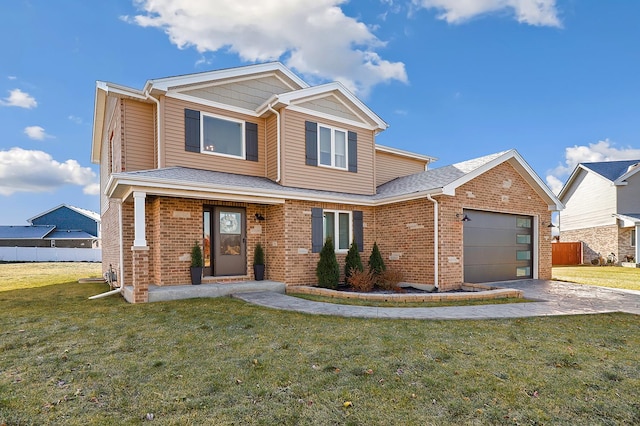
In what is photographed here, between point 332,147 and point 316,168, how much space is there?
41.3 inches

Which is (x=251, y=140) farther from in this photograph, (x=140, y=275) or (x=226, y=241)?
(x=140, y=275)

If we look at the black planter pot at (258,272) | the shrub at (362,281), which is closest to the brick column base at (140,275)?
the black planter pot at (258,272)

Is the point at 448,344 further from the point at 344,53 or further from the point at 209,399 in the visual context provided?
the point at 344,53

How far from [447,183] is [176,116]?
773 cm

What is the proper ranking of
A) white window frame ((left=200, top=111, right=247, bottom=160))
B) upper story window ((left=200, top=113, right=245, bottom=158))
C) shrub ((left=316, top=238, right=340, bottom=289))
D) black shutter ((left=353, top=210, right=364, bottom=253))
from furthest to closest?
1. black shutter ((left=353, top=210, right=364, bottom=253))
2. upper story window ((left=200, top=113, right=245, bottom=158))
3. white window frame ((left=200, top=111, right=247, bottom=160))
4. shrub ((left=316, top=238, right=340, bottom=289))

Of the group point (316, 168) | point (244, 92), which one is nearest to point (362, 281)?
point (316, 168)

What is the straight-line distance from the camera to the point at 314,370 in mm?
3910

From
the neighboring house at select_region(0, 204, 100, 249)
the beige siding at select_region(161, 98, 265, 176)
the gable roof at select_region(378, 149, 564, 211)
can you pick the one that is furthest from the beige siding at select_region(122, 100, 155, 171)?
the neighboring house at select_region(0, 204, 100, 249)

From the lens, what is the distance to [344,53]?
1361 cm

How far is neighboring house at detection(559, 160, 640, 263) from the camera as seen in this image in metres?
21.0

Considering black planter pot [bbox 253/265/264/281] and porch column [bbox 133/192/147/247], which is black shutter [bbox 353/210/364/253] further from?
porch column [bbox 133/192/147/247]

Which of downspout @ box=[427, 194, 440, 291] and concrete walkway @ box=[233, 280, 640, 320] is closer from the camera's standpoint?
concrete walkway @ box=[233, 280, 640, 320]

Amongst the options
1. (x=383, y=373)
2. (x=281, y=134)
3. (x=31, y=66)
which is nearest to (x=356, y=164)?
(x=281, y=134)

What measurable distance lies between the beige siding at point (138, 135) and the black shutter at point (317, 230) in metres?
4.79
